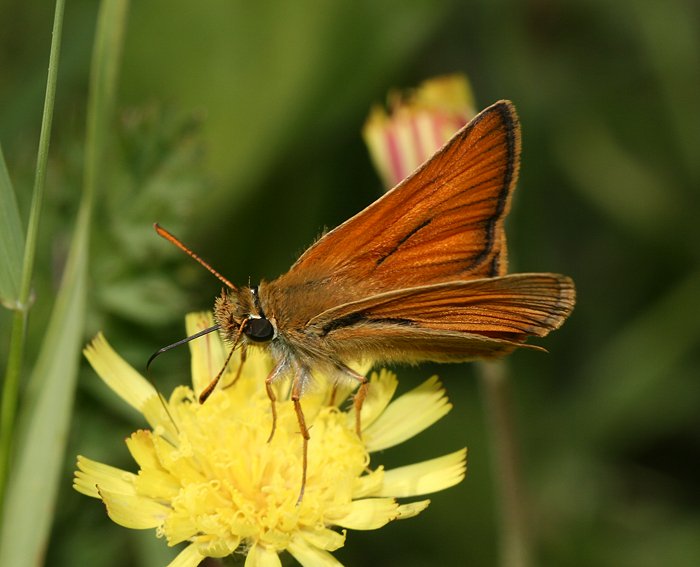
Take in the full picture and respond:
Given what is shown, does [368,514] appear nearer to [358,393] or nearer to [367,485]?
[367,485]

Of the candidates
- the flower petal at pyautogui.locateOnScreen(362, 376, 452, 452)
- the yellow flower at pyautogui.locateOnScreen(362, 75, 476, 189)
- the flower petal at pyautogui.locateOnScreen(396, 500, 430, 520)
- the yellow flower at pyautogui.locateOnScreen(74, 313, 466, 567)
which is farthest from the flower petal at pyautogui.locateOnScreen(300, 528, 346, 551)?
the yellow flower at pyautogui.locateOnScreen(362, 75, 476, 189)

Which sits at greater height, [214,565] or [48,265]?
[48,265]

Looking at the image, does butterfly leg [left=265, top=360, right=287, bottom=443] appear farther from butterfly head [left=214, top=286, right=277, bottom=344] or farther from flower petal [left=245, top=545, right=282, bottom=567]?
flower petal [left=245, top=545, right=282, bottom=567]

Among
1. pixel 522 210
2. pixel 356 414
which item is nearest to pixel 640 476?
pixel 522 210

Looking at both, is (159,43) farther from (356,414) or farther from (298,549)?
(298,549)

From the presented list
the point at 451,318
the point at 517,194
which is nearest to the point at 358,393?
the point at 451,318
